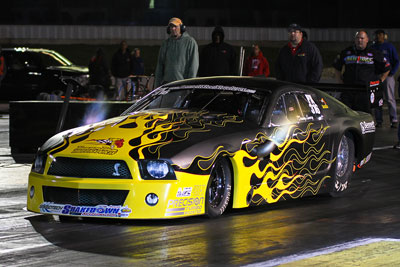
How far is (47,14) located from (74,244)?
159 feet

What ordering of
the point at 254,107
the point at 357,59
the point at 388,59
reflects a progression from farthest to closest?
the point at 388,59
the point at 357,59
the point at 254,107

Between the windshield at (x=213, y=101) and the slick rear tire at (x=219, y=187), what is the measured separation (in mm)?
868

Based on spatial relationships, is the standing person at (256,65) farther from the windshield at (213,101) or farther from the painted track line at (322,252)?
the painted track line at (322,252)

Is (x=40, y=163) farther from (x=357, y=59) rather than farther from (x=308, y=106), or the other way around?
(x=357, y=59)

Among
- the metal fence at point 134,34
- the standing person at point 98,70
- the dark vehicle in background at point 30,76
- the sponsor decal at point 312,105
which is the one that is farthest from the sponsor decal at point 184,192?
the metal fence at point 134,34

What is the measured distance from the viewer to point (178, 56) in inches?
558

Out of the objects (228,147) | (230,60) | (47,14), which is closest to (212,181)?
(228,147)

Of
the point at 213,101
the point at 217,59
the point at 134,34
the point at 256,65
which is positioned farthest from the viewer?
the point at 134,34

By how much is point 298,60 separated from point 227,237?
672 cm

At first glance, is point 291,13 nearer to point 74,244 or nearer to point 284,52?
point 284,52

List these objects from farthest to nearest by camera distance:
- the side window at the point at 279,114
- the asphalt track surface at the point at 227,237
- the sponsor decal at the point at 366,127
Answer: the sponsor decal at the point at 366,127 → the side window at the point at 279,114 → the asphalt track surface at the point at 227,237

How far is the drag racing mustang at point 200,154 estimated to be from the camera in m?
8.71

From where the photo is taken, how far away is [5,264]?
7.21 meters

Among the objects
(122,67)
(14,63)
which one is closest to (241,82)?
(122,67)
